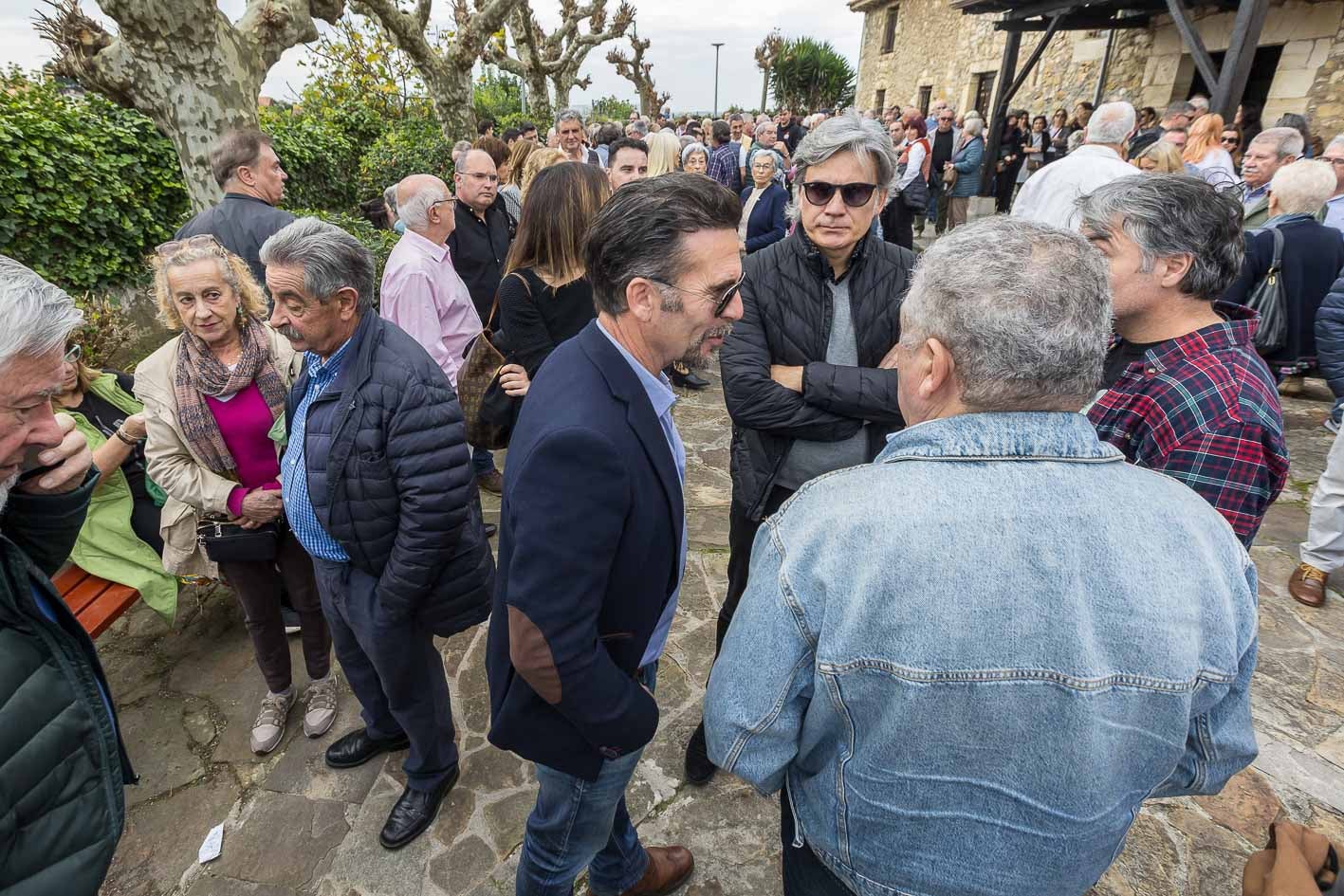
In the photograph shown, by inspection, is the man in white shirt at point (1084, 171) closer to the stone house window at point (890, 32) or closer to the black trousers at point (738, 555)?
the black trousers at point (738, 555)

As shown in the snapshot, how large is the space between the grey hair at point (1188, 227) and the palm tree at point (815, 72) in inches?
1544

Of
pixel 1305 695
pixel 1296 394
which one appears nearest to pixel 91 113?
pixel 1305 695

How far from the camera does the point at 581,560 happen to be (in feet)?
4.27

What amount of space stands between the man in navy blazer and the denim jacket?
0.34m

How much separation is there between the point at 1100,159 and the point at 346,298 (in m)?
4.88

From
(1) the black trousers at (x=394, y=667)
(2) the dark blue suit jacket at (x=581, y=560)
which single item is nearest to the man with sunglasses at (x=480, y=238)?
(1) the black trousers at (x=394, y=667)

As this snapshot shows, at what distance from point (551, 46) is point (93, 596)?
22.4 metres

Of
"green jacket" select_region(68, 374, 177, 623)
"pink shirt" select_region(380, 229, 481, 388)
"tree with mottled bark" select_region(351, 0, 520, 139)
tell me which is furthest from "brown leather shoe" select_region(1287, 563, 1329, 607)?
"tree with mottled bark" select_region(351, 0, 520, 139)

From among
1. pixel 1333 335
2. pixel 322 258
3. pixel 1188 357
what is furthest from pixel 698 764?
pixel 1333 335

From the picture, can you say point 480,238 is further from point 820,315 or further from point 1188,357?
point 1188,357

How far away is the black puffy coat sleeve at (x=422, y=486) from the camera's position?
6.59 feet

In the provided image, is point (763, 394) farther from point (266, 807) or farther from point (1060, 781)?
point (266, 807)

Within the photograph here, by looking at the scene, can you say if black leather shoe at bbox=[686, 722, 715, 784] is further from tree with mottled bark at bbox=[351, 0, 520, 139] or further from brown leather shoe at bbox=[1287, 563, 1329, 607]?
tree with mottled bark at bbox=[351, 0, 520, 139]

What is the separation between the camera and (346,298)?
2.08m
